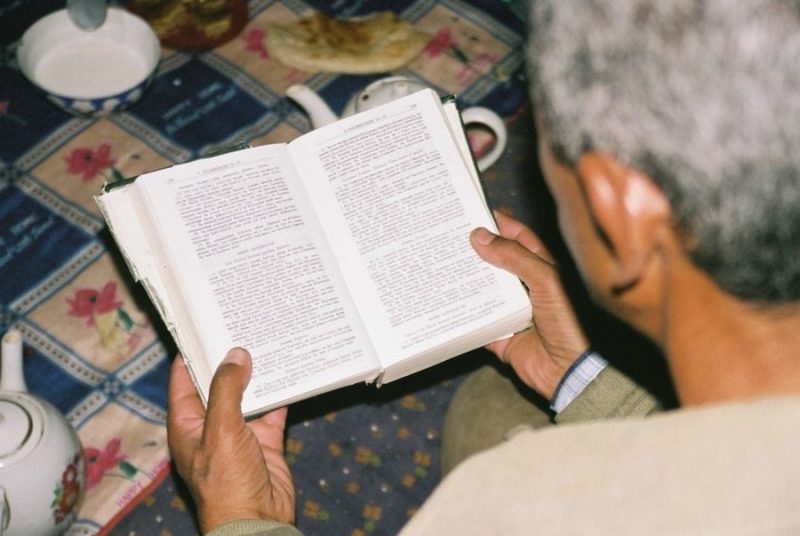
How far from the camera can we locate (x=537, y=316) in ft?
3.22

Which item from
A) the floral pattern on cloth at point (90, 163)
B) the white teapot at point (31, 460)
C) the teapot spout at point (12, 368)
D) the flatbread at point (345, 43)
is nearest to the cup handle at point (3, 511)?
the white teapot at point (31, 460)

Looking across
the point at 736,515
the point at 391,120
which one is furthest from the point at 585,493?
the point at 391,120

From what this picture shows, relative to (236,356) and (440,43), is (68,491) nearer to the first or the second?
(236,356)

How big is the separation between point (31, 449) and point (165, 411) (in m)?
0.27

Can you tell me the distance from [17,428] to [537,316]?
57 centimetres

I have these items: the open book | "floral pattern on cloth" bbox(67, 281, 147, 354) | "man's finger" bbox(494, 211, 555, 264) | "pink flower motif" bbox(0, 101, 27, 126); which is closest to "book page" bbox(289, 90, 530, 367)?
the open book

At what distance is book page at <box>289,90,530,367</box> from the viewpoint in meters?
0.87

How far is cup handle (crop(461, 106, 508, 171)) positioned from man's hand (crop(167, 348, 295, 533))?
45 cm

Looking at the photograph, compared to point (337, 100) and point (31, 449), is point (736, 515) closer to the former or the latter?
point (31, 449)

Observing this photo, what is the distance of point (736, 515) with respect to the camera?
483 millimetres

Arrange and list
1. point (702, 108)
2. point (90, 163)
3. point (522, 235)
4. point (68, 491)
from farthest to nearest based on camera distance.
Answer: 1. point (90, 163)
2. point (522, 235)
3. point (68, 491)
4. point (702, 108)

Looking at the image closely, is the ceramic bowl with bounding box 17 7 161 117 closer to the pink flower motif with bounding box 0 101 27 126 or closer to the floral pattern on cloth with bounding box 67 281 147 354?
the pink flower motif with bounding box 0 101 27 126

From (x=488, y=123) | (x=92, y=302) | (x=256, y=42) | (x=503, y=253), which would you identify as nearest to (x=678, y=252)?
(x=503, y=253)

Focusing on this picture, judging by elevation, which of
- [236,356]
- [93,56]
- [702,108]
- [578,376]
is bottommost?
[578,376]
